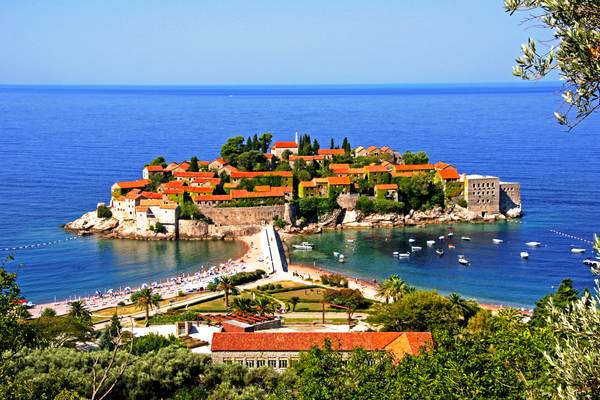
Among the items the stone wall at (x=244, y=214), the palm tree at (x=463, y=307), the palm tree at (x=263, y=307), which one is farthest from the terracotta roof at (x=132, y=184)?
the palm tree at (x=463, y=307)

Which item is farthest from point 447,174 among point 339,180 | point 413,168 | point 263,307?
point 263,307

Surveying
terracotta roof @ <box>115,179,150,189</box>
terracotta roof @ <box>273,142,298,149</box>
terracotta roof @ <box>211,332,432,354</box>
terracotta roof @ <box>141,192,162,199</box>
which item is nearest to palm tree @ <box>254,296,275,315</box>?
terracotta roof @ <box>211,332,432,354</box>

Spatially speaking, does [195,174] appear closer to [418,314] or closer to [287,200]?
[287,200]

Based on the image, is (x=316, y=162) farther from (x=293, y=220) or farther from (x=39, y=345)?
(x=39, y=345)

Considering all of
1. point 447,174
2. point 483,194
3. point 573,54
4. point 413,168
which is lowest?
point 483,194

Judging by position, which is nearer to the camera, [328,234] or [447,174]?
[328,234]

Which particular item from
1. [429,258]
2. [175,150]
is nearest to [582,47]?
[429,258]

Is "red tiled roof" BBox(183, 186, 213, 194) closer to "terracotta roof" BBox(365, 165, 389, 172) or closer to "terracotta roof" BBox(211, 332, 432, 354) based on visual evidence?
"terracotta roof" BBox(365, 165, 389, 172)

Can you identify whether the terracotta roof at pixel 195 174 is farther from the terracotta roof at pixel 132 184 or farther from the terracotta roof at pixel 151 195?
the terracotta roof at pixel 151 195
